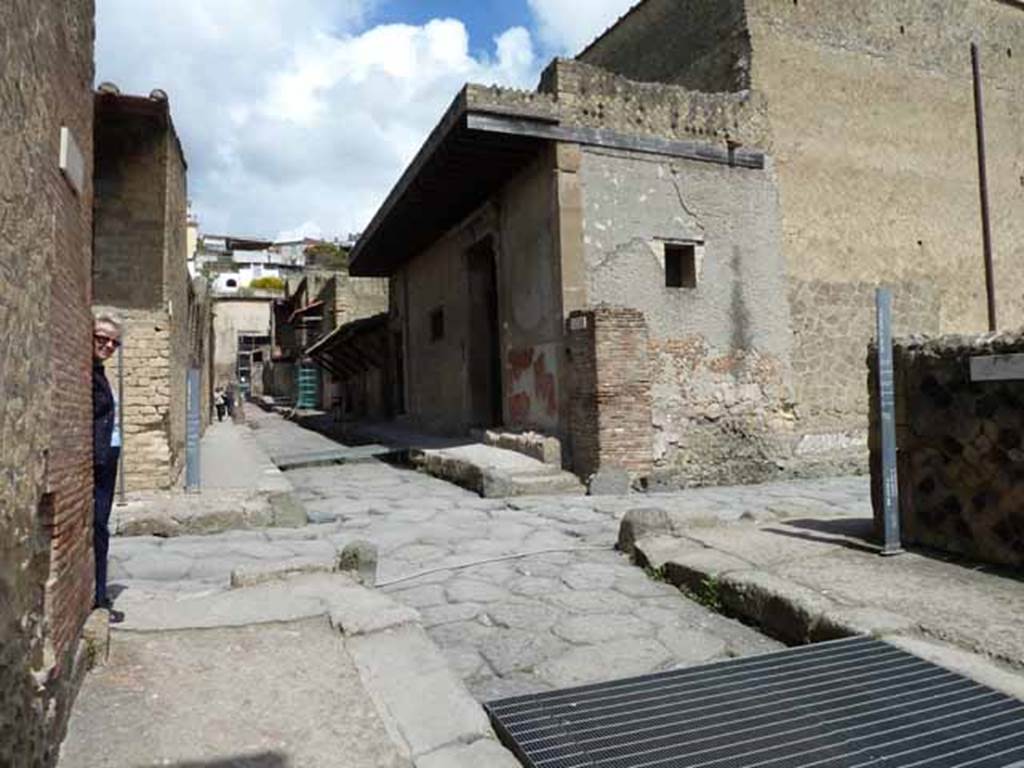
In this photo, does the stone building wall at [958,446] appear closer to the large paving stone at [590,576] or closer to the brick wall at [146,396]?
the large paving stone at [590,576]

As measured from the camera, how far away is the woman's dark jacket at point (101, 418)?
3.16 metres

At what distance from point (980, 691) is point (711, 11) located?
9292 mm

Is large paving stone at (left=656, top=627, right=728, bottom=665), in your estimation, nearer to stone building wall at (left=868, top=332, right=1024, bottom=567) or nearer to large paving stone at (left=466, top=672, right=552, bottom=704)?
large paving stone at (left=466, top=672, right=552, bottom=704)

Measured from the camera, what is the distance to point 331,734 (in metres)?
2.17

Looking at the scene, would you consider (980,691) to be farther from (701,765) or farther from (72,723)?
(72,723)

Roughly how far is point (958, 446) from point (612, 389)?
3.88 metres

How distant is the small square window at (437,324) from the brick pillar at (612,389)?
18.5 feet

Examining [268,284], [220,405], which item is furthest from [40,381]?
[268,284]

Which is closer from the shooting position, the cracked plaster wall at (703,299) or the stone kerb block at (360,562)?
the stone kerb block at (360,562)

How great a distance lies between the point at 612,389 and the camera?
778 cm

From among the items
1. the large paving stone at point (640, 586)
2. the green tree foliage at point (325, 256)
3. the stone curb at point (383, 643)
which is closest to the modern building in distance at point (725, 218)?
the large paving stone at point (640, 586)

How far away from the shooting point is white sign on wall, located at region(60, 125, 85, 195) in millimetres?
2359

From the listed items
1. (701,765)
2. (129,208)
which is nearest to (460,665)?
(701,765)

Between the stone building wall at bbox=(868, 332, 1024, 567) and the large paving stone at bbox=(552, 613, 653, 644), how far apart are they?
2018mm
